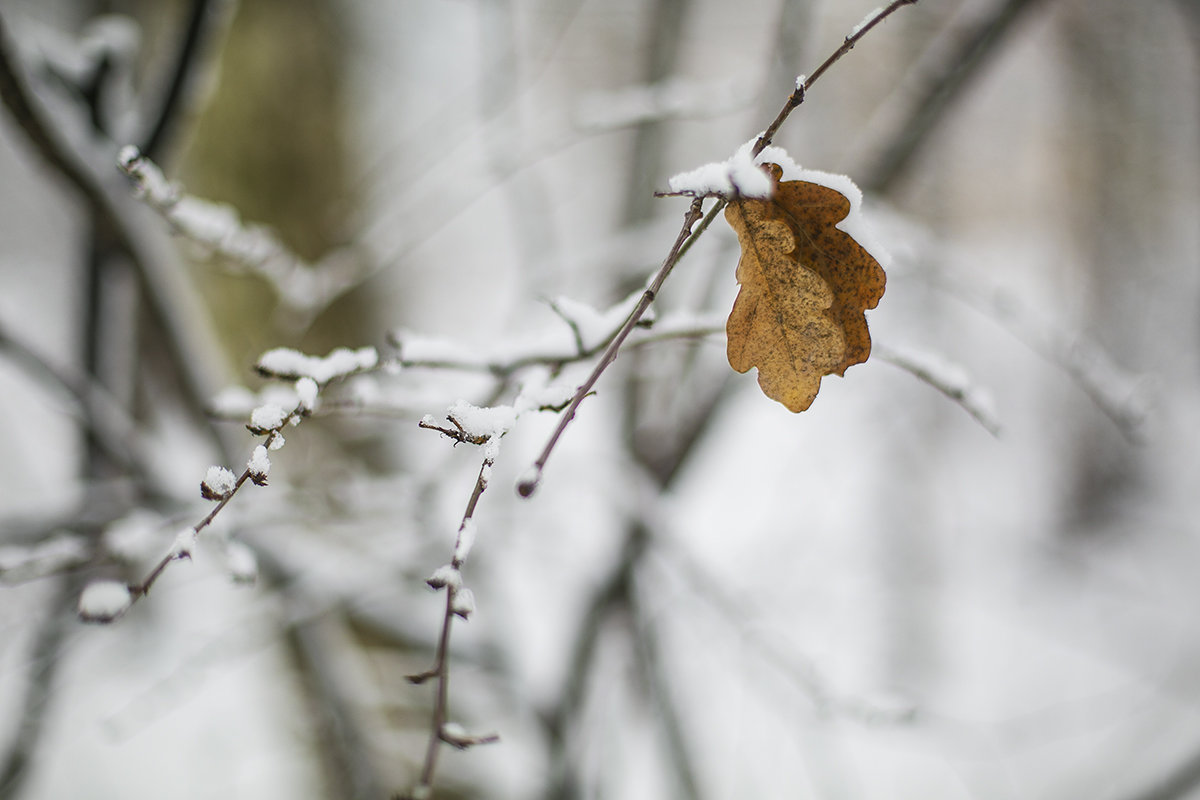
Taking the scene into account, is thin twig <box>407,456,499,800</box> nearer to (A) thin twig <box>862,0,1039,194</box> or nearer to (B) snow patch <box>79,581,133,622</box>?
(B) snow patch <box>79,581,133,622</box>

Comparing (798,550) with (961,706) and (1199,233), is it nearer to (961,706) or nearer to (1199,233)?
(961,706)

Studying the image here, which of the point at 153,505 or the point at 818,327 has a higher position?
the point at 153,505

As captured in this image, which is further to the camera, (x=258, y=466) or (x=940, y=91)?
(x=940, y=91)

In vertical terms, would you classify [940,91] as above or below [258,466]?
above

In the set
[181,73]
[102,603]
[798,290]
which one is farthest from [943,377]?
[181,73]

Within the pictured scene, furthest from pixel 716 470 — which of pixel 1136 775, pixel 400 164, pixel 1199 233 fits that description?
pixel 1199 233

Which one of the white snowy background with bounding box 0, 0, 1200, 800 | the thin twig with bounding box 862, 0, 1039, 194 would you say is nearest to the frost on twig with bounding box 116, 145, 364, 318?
the white snowy background with bounding box 0, 0, 1200, 800

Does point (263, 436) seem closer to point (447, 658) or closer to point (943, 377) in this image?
point (447, 658)
